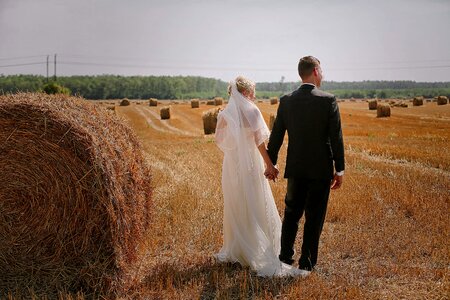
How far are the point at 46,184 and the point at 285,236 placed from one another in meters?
2.79

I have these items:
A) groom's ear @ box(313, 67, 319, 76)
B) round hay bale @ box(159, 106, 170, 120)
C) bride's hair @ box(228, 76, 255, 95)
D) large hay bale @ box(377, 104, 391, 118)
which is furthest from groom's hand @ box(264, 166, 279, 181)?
round hay bale @ box(159, 106, 170, 120)

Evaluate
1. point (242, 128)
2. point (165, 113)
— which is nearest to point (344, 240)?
point (242, 128)

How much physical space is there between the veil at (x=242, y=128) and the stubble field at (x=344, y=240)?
1376 millimetres

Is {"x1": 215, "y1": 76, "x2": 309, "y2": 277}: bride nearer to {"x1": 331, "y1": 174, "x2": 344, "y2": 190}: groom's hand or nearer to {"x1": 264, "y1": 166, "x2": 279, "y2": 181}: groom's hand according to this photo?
{"x1": 264, "y1": 166, "x2": 279, "y2": 181}: groom's hand

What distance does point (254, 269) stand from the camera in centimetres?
543

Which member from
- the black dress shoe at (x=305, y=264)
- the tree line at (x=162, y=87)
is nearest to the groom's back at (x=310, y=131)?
the black dress shoe at (x=305, y=264)

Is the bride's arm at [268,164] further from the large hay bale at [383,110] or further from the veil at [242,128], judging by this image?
the large hay bale at [383,110]

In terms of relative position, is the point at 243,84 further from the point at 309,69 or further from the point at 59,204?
the point at 59,204

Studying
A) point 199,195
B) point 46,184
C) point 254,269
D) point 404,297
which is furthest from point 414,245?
point 46,184

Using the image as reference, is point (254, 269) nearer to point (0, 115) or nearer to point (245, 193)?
point (245, 193)

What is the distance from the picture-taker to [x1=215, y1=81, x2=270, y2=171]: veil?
18.4 feet

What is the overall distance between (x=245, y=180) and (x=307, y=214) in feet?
2.76

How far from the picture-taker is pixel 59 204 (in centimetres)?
501

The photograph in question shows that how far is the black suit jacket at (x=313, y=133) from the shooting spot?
5.14m
